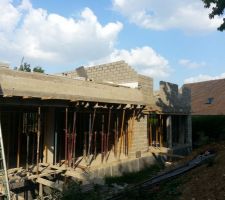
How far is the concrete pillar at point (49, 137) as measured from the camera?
13.6m

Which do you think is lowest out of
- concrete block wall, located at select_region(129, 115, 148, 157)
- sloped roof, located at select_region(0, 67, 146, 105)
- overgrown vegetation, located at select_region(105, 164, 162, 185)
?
overgrown vegetation, located at select_region(105, 164, 162, 185)

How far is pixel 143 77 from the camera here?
1858 cm

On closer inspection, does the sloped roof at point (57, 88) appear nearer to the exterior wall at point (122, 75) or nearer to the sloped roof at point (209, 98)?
the exterior wall at point (122, 75)

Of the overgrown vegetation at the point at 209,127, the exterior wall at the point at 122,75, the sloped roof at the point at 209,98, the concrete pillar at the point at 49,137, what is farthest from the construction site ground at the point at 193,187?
the sloped roof at the point at 209,98

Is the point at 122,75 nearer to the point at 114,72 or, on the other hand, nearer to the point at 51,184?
the point at 114,72

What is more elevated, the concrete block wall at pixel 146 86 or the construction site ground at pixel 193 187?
the concrete block wall at pixel 146 86

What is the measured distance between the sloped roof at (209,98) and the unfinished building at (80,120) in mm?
15817

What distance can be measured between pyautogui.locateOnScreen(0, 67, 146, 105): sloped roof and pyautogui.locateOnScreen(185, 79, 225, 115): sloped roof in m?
21.6

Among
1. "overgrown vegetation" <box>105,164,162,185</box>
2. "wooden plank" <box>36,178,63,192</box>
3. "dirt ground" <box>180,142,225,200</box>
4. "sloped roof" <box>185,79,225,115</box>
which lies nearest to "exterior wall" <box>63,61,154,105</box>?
"overgrown vegetation" <box>105,164,162,185</box>

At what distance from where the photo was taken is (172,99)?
72.5 ft

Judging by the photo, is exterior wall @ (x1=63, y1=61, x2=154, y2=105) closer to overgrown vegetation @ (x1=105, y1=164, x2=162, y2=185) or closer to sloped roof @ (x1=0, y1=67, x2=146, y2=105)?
sloped roof @ (x1=0, y1=67, x2=146, y2=105)

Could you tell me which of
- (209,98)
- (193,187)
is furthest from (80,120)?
(209,98)

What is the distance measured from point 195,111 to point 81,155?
79.6 ft

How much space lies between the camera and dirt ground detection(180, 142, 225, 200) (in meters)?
9.14
